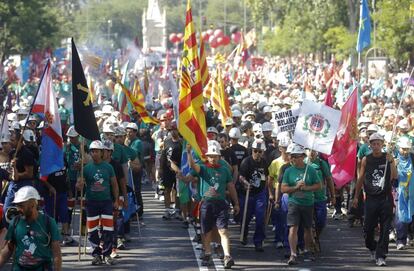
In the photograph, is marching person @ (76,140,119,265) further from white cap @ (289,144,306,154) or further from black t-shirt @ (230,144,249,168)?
black t-shirt @ (230,144,249,168)

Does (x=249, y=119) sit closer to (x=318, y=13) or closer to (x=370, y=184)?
(x=370, y=184)

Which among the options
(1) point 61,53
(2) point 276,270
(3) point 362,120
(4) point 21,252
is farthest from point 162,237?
(1) point 61,53

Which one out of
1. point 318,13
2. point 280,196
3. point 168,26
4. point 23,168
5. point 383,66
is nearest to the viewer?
point 23,168

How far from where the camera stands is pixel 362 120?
73.2ft

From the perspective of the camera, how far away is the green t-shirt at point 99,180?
15.5m

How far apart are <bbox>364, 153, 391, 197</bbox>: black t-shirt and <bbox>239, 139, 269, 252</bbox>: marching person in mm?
1856

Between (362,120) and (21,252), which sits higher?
(21,252)

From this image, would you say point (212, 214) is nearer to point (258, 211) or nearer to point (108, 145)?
point (108, 145)

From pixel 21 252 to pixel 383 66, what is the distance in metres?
33.8

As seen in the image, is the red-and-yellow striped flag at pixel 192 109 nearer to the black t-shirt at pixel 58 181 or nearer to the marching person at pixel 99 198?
the marching person at pixel 99 198

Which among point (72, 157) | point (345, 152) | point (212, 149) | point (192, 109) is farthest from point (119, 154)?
point (345, 152)

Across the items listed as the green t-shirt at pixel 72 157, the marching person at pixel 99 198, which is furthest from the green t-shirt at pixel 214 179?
the green t-shirt at pixel 72 157

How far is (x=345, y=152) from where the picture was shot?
730 inches

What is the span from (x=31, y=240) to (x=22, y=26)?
51620 millimetres
